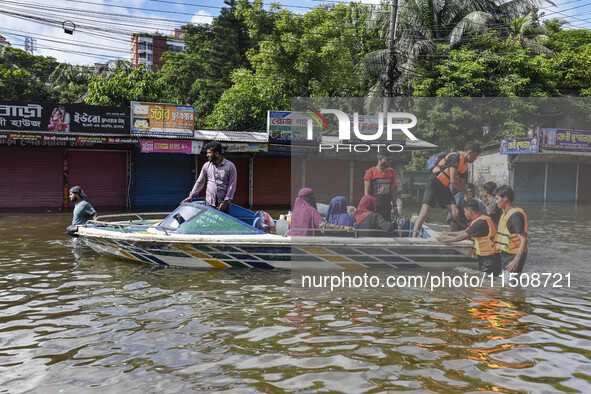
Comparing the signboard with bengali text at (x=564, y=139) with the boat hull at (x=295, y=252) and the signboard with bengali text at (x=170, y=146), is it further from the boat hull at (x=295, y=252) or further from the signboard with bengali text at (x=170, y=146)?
the boat hull at (x=295, y=252)

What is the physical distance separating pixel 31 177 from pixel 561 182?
2595cm

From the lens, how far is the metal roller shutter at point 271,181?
20.6m

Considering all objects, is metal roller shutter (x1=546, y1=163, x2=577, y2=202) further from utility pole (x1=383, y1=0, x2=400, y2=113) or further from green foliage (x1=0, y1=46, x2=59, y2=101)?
green foliage (x1=0, y1=46, x2=59, y2=101)

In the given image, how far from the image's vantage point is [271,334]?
485cm

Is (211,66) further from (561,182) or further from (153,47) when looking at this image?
(153,47)

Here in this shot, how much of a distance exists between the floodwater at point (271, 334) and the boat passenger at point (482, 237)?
44cm

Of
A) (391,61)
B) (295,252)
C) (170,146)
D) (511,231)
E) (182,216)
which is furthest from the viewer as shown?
(391,61)

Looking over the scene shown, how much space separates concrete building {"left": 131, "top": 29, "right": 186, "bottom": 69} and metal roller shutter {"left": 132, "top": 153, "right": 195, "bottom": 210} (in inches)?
1948

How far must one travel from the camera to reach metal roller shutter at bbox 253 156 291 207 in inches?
813

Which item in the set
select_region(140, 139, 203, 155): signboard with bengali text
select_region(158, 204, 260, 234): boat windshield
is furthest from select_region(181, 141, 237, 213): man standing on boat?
select_region(140, 139, 203, 155): signboard with bengali text

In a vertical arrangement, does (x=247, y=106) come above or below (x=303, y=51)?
below

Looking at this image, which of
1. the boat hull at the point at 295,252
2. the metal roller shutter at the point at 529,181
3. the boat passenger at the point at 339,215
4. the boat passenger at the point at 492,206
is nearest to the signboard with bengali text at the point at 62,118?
the boat hull at the point at 295,252

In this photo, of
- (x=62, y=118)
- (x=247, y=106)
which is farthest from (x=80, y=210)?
(x=247, y=106)

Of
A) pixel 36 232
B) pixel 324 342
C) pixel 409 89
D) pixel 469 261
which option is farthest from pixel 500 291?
pixel 409 89
